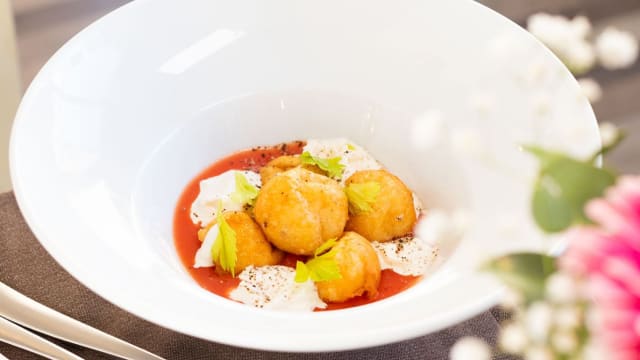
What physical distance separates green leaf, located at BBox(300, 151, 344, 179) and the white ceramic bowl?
0.10 m

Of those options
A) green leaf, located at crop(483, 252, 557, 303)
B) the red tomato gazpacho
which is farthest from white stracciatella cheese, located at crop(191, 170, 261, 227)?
green leaf, located at crop(483, 252, 557, 303)

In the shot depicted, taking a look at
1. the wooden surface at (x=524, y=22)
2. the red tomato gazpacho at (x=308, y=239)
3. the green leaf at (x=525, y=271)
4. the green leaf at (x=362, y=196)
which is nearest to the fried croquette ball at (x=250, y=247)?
the red tomato gazpacho at (x=308, y=239)

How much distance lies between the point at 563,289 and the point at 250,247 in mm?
572

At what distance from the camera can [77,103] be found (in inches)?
36.6

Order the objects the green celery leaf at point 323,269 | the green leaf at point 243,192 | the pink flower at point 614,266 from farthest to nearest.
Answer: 1. the green leaf at point 243,192
2. the green celery leaf at point 323,269
3. the pink flower at point 614,266

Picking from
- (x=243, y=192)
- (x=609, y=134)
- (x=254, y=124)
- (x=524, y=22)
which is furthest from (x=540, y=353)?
(x=524, y=22)

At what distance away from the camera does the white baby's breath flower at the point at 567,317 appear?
13.8 inches

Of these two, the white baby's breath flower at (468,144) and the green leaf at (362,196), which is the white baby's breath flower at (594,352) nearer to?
the white baby's breath flower at (468,144)

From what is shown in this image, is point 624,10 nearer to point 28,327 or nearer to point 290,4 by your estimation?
point 290,4

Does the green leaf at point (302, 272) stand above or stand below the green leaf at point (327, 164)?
below

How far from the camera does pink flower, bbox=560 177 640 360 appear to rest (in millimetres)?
336

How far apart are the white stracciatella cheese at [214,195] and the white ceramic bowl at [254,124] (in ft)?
0.11

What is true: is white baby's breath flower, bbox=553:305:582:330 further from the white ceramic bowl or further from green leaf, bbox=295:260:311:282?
green leaf, bbox=295:260:311:282

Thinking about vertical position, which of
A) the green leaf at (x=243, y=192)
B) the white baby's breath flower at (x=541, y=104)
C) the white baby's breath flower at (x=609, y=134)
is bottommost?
the green leaf at (x=243, y=192)
